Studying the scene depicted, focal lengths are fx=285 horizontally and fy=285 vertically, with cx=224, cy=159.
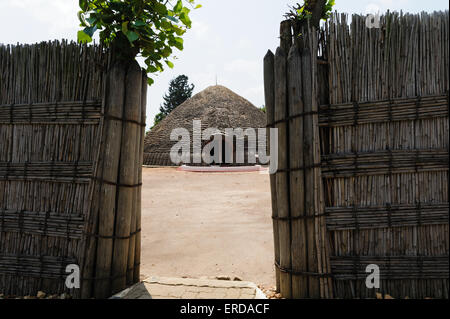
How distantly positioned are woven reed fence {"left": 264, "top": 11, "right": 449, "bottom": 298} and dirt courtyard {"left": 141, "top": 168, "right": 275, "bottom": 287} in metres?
1.17

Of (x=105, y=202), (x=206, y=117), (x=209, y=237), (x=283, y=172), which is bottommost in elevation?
(x=209, y=237)

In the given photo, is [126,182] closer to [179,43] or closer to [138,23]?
[138,23]

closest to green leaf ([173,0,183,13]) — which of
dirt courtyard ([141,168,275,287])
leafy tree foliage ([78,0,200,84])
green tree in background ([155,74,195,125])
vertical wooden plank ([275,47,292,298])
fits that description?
leafy tree foliage ([78,0,200,84])

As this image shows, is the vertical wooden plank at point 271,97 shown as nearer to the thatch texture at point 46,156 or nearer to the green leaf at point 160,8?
the green leaf at point 160,8

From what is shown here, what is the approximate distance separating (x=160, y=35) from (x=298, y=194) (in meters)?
2.59

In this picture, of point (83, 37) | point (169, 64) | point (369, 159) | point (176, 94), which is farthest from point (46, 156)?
point (176, 94)

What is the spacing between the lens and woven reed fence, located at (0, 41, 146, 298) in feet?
11.3

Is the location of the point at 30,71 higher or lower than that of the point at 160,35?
lower

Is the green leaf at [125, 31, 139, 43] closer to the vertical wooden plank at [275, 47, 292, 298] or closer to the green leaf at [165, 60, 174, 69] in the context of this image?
the green leaf at [165, 60, 174, 69]

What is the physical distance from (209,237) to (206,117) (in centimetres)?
2064

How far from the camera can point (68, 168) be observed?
355 centimetres

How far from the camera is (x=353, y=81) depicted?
10.5 ft
